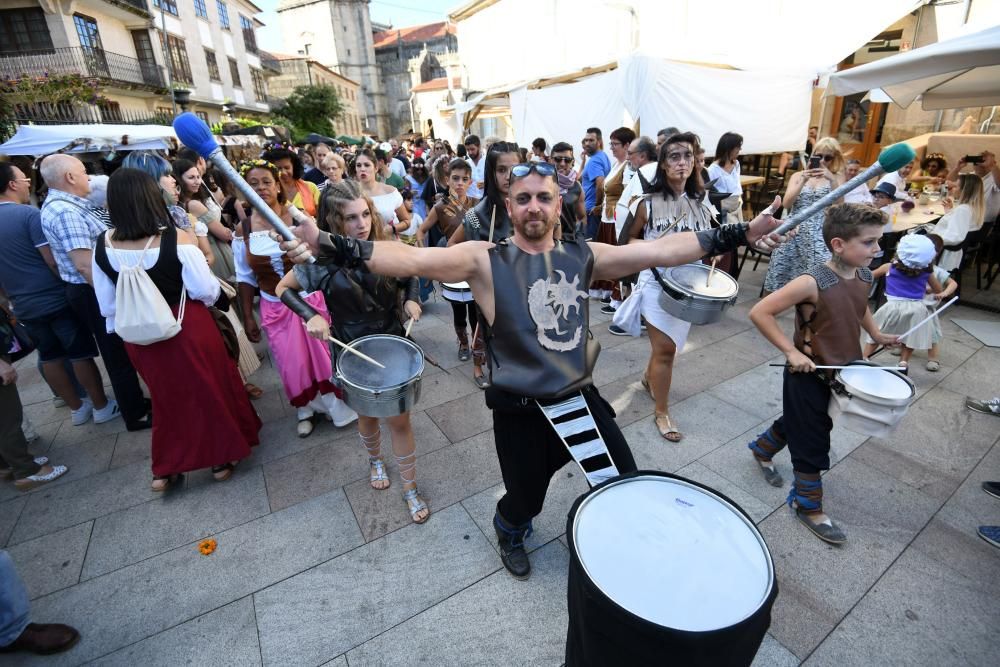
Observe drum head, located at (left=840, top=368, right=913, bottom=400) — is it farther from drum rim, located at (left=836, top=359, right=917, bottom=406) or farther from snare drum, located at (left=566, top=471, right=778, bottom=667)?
snare drum, located at (left=566, top=471, right=778, bottom=667)

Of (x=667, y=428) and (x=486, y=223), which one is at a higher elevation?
(x=486, y=223)

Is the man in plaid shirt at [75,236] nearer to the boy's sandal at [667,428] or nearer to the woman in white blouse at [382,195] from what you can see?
the woman in white blouse at [382,195]

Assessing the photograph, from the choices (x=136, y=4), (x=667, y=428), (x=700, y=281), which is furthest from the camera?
(x=136, y=4)

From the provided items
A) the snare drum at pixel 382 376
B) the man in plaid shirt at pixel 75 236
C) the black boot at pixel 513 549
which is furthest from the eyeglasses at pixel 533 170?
the man in plaid shirt at pixel 75 236

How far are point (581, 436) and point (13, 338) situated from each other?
13.8 ft

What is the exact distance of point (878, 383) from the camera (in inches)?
100

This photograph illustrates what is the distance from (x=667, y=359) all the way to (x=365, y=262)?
8.56 ft

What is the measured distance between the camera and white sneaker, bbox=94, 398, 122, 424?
4484 mm

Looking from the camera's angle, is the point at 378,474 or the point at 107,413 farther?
the point at 107,413

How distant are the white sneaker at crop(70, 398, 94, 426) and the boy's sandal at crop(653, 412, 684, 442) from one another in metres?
5.20

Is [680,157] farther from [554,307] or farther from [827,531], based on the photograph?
[827,531]

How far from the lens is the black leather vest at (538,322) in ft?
6.82

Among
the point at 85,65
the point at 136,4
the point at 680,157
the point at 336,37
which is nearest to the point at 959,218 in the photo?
the point at 680,157

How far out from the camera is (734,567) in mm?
1504
